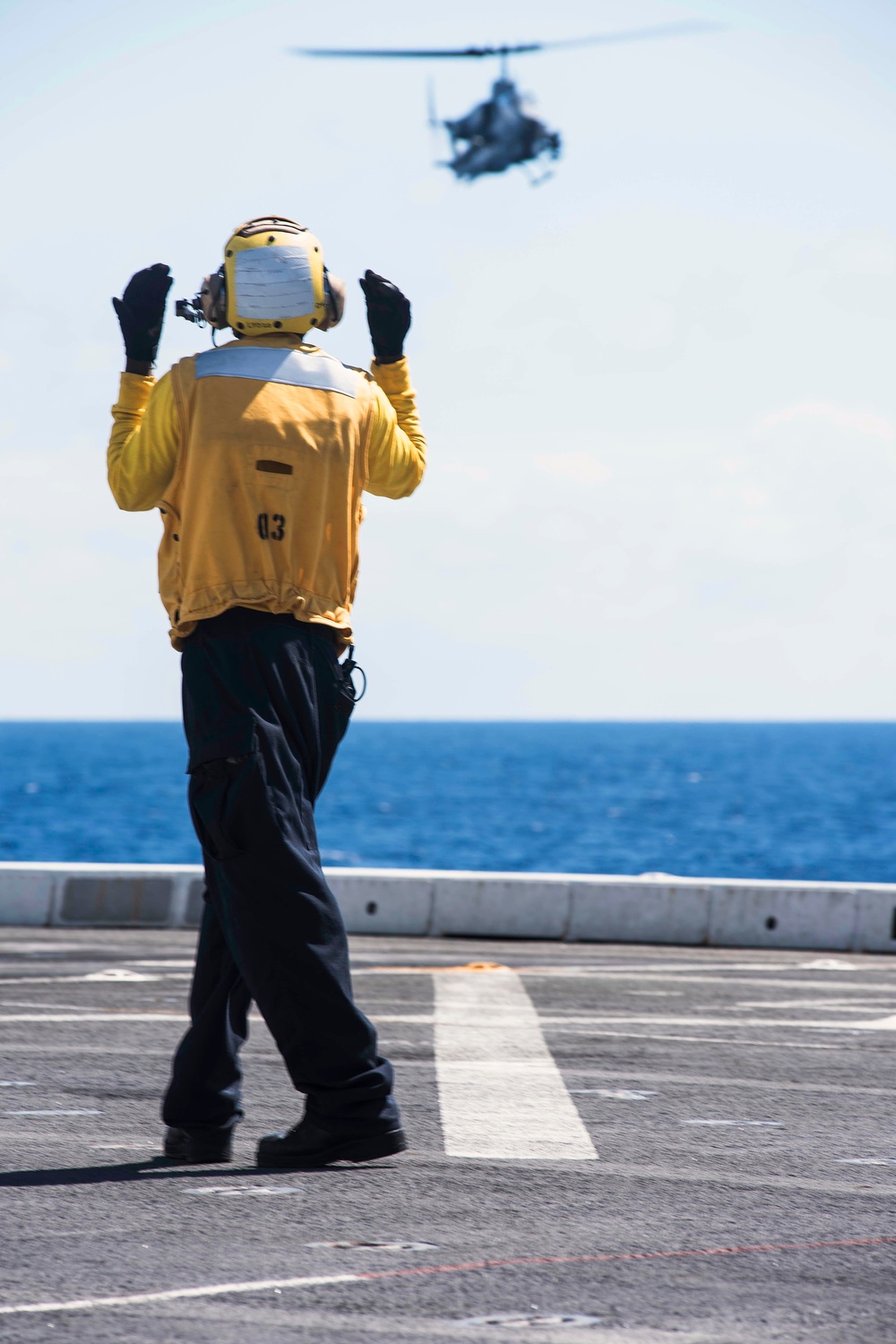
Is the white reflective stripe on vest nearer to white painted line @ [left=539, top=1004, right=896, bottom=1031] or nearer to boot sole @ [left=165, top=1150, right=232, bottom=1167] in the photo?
boot sole @ [left=165, top=1150, right=232, bottom=1167]

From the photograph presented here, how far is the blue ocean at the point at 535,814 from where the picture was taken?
57438mm

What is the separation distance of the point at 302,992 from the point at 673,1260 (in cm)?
112

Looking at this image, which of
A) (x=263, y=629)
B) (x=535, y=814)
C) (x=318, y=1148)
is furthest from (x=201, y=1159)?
(x=535, y=814)

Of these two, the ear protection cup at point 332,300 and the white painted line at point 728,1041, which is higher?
the ear protection cup at point 332,300

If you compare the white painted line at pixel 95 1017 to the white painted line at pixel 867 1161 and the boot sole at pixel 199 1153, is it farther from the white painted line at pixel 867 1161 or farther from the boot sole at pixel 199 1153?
the white painted line at pixel 867 1161

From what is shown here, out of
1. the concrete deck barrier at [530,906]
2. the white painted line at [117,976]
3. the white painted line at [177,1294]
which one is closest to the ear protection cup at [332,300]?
the white painted line at [177,1294]

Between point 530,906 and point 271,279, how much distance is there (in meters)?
7.70

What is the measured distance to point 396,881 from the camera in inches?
436

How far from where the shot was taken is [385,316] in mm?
4062

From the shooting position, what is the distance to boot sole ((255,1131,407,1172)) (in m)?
3.61

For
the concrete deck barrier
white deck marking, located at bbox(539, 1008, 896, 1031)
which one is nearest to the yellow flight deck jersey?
white deck marking, located at bbox(539, 1008, 896, 1031)

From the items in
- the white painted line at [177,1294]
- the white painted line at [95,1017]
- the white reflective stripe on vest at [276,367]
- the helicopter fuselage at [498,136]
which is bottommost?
the white painted line at [95,1017]

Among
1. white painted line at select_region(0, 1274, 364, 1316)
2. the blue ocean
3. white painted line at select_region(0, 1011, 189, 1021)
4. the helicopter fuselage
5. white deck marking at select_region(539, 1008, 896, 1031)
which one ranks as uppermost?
the helicopter fuselage

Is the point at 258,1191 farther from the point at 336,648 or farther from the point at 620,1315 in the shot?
the point at 336,648
